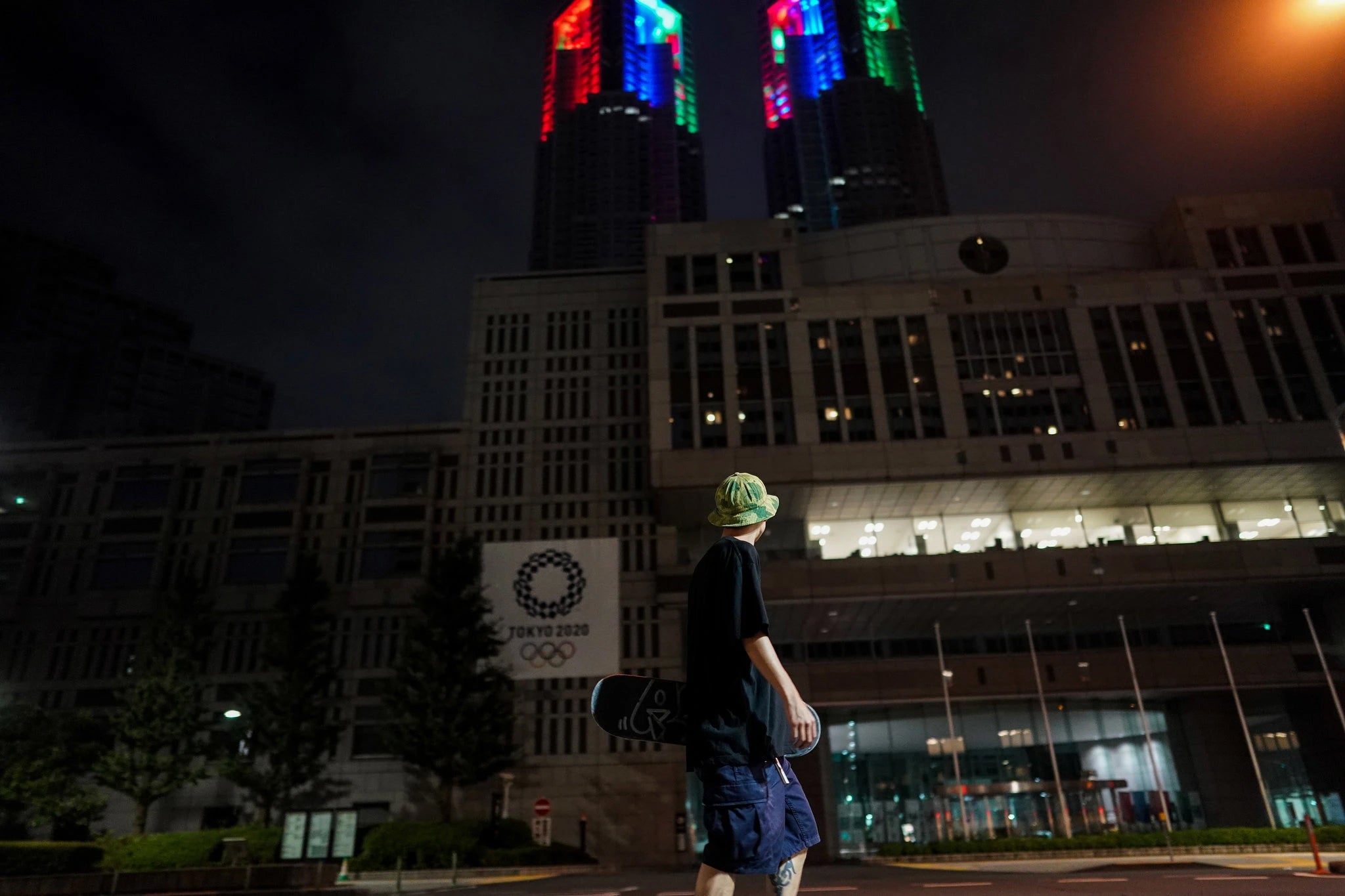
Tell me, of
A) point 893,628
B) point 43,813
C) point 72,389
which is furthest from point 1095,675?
point 72,389

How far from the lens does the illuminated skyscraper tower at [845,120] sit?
407 ft

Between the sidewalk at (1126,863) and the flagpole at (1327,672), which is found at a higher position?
the flagpole at (1327,672)

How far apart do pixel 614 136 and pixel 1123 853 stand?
12425cm

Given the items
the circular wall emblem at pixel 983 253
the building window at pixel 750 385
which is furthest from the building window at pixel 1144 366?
the building window at pixel 750 385

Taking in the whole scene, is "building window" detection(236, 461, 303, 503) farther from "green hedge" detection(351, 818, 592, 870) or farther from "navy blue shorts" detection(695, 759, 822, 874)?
"navy blue shorts" detection(695, 759, 822, 874)

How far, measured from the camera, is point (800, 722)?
334 cm

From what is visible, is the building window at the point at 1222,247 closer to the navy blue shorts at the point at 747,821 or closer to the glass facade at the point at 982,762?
the glass facade at the point at 982,762

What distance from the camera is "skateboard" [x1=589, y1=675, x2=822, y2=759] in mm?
3477

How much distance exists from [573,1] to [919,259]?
123m

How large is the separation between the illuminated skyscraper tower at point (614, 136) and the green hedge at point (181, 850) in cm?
10328

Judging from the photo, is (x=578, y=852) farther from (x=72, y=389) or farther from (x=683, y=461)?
(x=72, y=389)

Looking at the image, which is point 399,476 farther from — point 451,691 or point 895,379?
point 895,379

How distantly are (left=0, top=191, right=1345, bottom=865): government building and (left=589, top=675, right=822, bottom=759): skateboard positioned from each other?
38507mm

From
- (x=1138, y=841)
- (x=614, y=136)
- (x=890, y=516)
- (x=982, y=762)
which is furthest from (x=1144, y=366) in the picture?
(x=614, y=136)
